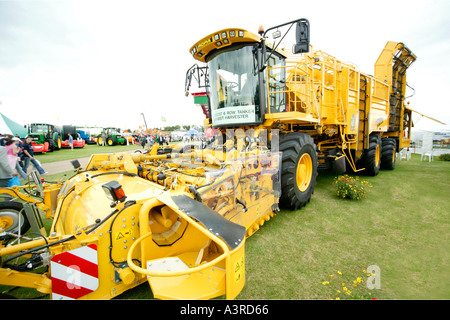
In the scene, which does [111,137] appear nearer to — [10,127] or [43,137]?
[43,137]

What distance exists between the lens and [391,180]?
261 inches

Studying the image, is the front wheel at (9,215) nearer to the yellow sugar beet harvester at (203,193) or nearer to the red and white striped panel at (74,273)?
the yellow sugar beet harvester at (203,193)

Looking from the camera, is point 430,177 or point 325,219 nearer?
point 325,219

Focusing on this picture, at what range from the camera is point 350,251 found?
286 centimetres

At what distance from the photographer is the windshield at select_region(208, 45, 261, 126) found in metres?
3.77

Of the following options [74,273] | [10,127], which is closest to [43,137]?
[10,127]

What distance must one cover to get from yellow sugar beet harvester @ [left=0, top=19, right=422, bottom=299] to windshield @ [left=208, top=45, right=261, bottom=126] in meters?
0.02

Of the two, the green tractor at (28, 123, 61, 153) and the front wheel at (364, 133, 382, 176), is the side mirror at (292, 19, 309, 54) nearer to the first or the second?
the front wheel at (364, 133, 382, 176)

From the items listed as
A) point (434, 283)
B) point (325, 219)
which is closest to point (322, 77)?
point (325, 219)

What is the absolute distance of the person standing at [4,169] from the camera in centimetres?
477

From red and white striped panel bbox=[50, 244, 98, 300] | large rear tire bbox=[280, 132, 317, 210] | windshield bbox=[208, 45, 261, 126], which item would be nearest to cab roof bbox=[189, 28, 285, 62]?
windshield bbox=[208, 45, 261, 126]
